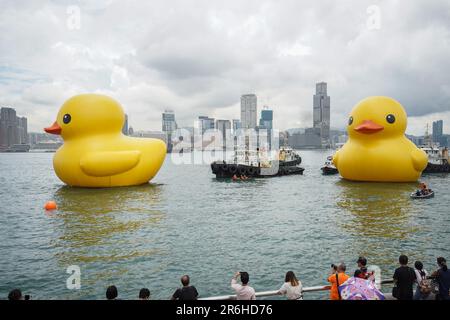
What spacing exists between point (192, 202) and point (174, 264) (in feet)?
49.0

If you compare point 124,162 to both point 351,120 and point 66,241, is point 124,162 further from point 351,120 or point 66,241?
point 351,120

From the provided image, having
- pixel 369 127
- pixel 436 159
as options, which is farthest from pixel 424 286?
pixel 436 159

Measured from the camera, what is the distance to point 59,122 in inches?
1196

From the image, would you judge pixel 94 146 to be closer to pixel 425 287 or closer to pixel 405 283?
pixel 405 283

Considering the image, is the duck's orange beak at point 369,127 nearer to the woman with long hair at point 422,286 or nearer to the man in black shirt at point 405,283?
the woman with long hair at point 422,286

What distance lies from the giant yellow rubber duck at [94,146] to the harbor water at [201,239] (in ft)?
5.42

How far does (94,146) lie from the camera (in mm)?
29531

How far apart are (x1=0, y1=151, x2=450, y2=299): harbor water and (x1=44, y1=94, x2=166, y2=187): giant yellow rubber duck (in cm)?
165

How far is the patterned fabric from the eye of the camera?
6211 millimetres

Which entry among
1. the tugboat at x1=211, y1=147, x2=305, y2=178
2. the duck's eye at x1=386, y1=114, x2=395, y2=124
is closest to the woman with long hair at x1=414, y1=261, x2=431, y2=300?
the duck's eye at x1=386, y1=114, x2=395, y2=124

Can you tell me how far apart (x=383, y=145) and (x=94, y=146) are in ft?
81.9

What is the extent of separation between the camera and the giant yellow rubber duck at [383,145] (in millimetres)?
33281

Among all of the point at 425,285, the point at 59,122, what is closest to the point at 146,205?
the point at 59,122

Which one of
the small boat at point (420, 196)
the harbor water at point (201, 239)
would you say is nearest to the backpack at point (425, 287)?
the harbor water at point (201, 239)
